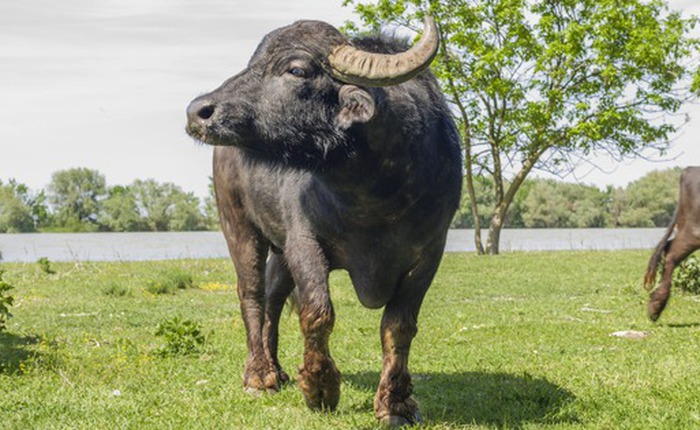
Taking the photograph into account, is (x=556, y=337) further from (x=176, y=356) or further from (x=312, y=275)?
(x=312, y=275)

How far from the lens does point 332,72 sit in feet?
14.6

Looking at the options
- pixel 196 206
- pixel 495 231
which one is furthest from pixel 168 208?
pixel 495 231

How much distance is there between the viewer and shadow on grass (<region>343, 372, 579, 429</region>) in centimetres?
516

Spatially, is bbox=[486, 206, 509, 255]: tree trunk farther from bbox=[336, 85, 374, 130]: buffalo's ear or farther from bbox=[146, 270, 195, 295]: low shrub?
bbox=[336, 85, 374, 130]: buffalo's ear

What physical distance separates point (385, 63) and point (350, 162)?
614 mm

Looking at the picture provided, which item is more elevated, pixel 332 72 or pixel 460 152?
pixel 332 72

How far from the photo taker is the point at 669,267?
10125 mm

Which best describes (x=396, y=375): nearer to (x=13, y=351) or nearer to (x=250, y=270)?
(x=250, y=270)

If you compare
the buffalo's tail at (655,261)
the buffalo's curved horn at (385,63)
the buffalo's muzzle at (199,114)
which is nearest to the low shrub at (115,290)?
the buffalo's tail at (655,261)

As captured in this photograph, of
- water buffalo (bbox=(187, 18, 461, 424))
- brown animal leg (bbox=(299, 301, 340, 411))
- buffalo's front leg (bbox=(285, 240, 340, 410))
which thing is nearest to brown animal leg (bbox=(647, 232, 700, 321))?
water buffalo (bbox=(187, 18, 461, 424))

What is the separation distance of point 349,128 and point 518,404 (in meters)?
2.29

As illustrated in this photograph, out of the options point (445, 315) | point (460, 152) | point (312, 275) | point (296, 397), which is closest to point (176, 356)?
point (296, 397)

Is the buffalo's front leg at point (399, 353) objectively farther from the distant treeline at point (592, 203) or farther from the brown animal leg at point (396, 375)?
the distant treeline at point (592, 203)

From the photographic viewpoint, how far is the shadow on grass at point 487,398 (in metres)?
5.16
